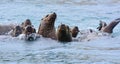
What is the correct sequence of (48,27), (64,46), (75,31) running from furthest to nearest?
1. (75,31)
2. (48,27)
3. (64,46)

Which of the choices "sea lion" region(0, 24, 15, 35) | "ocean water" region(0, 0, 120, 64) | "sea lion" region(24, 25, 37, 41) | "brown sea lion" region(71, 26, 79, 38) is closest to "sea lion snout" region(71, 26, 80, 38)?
"brown sea lion" region(71, 26, 79, 38)

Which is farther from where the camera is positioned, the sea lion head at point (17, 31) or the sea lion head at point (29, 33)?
the sea lion head at point (17, 31)

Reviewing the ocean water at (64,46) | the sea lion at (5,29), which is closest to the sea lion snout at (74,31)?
the ocean water at (64,46)

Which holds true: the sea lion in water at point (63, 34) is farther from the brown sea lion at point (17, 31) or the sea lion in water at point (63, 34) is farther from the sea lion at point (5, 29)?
the sea lion at point (5, 29)

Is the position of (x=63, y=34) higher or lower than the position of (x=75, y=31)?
higher

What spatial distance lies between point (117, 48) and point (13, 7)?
10.8 metres

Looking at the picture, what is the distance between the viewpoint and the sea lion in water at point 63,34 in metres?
12.8

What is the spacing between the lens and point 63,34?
42.3 ft

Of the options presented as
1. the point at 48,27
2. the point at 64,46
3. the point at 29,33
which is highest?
the point at 48,27

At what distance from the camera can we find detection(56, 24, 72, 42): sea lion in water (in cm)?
1275

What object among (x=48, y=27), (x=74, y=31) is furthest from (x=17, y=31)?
(x=74, y=31)

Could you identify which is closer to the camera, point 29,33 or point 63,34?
point 63,34

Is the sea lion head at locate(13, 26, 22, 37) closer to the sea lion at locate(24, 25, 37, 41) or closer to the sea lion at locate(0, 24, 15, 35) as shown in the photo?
the sea lion at locate(24, 25, 37, 41)

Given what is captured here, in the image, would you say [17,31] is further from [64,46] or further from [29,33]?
[64,46]
